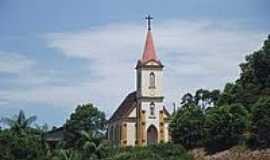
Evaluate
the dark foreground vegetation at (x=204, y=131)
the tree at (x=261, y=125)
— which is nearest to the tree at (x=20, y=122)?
the dark foreground vegetation at (x=204, y=131)

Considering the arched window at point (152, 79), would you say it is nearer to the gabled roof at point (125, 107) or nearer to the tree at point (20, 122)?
the gabled roof at point (125, 107)

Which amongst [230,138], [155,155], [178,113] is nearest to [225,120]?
[230,138]

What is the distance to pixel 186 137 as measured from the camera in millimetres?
55125

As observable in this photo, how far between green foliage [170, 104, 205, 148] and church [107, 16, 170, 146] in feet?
66.6

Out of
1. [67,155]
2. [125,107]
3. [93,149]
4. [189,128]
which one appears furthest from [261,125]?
[125,107]

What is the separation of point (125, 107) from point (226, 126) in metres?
36.1

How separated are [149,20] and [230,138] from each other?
103 ft

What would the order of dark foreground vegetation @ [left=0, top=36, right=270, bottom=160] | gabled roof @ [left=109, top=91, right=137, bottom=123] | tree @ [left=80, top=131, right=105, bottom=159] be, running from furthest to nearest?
gabled roof @ [left=109, top=91, right=137, bottom=123]
tree @ [left=80, top=131, right=105, bottom=159]
dark foreground vegetation @ [left=0, top=36, right=270, bottom=160]

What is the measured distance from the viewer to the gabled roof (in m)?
81.4

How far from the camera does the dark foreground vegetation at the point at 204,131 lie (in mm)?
45656

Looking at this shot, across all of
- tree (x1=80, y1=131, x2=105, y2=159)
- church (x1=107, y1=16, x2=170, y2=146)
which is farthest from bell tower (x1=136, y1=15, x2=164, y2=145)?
tree (x1=80, y1=131, x2=105, y2=159)

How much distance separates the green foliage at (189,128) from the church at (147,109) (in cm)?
2029

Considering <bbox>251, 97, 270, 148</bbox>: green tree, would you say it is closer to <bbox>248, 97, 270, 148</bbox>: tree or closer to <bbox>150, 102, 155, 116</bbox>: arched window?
<bbox>248, 97, 270, 148</bbox>: tree

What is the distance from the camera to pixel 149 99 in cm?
8000
